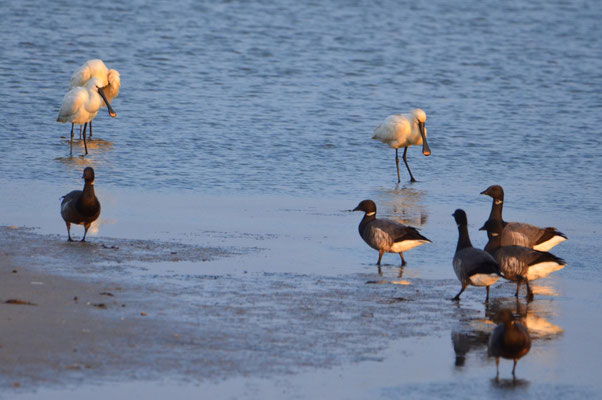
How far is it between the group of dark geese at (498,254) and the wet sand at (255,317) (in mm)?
237

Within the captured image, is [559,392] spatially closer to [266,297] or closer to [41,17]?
[266,297]

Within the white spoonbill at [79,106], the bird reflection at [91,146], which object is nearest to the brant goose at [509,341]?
the bird reflection at [91,146]

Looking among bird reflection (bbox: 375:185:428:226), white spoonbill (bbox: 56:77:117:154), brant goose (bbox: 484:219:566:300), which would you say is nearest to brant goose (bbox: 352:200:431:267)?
brant goose (bbox: 484:219:566:300)

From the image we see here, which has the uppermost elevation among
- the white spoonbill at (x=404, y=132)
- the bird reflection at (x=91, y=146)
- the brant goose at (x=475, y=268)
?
the white spoonbill at (x=404, y=132)

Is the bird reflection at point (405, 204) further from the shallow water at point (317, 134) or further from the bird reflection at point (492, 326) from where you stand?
the bird reflection at point (492, 326)

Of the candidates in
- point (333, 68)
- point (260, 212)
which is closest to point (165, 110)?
point (333, 68)

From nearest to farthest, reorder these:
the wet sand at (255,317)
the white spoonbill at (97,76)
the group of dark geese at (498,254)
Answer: the wet sand at (255,317) < the group of dark geese at (498,254) < the white spoonbill at (97,76)

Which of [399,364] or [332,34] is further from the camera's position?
[332,34]

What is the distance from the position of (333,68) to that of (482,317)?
20057mm

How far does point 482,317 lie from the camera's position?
927cm

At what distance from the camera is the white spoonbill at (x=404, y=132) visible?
17.9m

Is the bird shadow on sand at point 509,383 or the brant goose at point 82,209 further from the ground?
the brant goose at point 82,209

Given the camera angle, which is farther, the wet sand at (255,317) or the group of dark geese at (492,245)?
the group of dark geese at (492,245)

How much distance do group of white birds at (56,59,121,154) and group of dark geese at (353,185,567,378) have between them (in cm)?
807
